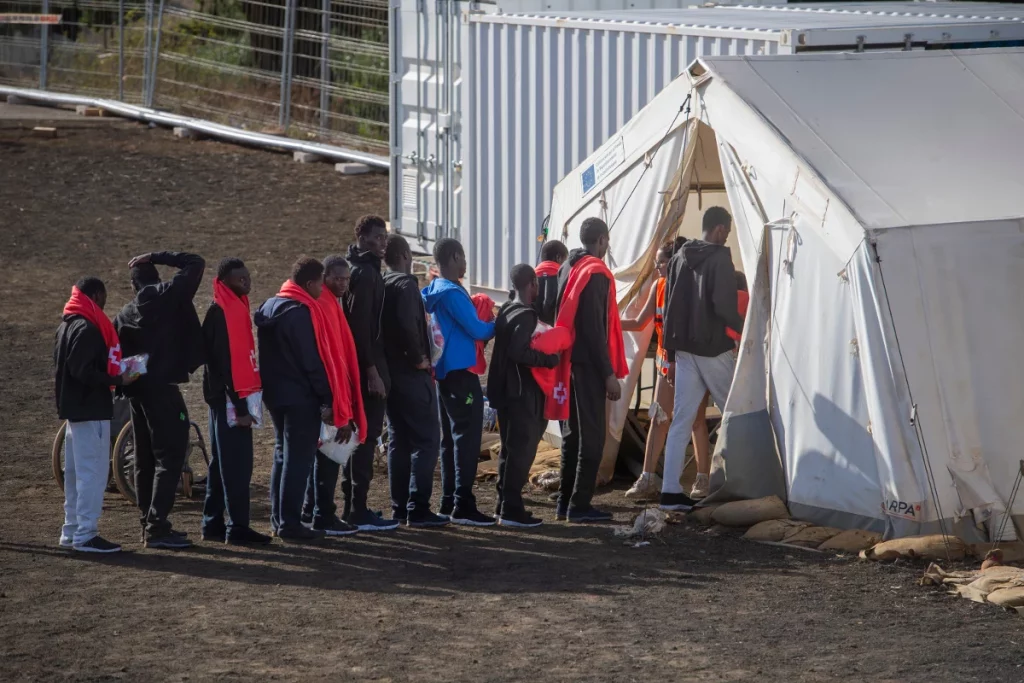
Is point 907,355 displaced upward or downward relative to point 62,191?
downward

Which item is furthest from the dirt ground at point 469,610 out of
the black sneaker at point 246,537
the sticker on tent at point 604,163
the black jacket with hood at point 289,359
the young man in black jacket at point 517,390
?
the sticker on tent at point 604,163

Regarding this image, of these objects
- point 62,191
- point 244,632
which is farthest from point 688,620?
point 62,191

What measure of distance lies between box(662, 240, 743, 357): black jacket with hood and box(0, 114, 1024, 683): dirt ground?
1.09 metres

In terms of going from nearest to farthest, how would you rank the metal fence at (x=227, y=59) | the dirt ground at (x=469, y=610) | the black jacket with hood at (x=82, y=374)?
the dirt ground at (x=469, y=610)
the black jacket with hood at (x=82, y=374)
the metal fence at (x=227, y=59)

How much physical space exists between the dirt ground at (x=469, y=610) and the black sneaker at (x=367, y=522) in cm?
9

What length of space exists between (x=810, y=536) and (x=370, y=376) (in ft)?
8.27

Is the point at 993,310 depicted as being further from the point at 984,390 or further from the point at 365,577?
the point at 365,577

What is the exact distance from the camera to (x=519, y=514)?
8461 millimetres

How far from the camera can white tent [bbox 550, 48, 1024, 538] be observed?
764 centimetres

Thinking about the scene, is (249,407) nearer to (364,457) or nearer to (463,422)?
(364,457)

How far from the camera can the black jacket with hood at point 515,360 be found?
26.8ft

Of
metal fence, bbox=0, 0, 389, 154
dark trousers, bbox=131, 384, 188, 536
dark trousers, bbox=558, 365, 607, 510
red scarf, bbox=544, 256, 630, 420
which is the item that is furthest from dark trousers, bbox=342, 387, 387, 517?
metal fence, bbox=0, 0, 389, 154

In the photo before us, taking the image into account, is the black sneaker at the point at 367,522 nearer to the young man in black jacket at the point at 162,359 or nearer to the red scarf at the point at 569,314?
the young man in black jacket at the point at 162,359

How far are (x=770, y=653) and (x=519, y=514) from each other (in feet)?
7.70
